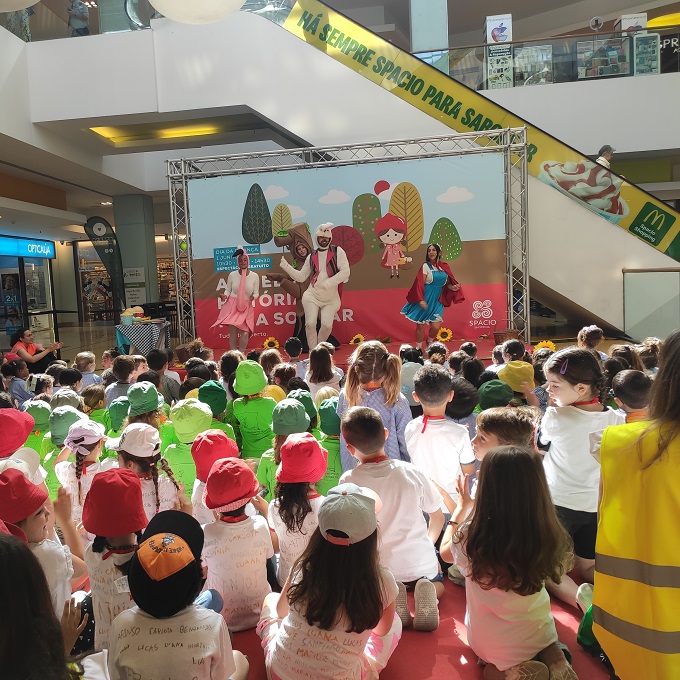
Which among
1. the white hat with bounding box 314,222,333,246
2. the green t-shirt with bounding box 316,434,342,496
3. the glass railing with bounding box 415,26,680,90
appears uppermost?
the glass railing with bounding box 415,26,680,90

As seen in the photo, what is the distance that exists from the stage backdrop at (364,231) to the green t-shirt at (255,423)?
543 centimetres

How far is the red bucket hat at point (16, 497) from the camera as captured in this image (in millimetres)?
1813

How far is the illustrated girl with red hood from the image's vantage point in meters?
8.72

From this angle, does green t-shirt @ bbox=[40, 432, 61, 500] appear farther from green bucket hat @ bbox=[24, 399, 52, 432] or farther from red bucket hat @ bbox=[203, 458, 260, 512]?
red bucket hat @ bbox=[203, 458, 260, 512]

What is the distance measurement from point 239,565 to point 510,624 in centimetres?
95

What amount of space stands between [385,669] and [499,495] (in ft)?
2.60

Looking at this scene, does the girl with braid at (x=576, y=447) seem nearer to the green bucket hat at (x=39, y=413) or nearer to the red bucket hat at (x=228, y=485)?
the red bucket hat at (x=228, y=485)

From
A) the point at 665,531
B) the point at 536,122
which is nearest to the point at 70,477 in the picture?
the point at 665,531

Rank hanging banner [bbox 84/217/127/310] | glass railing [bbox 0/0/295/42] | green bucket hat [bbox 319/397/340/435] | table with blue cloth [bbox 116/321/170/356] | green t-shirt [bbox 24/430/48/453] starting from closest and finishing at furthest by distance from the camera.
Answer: green bucket hat [bbox 319/397/340/435] < green t-shirt [bbox 24/430/48/453] < table with blue cloth [bbox 116/321/170/356] < glass railing [bbox 0/0/295/42] < hanging banner [bbox 84/217/127/310]

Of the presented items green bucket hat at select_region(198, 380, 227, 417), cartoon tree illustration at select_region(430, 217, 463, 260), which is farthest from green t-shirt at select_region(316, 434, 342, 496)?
cartoon tree illustration at select_region(430, 217, 463, 260)

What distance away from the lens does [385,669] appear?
2.06 metres

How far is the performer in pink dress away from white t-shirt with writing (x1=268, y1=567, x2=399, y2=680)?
710 centimetres

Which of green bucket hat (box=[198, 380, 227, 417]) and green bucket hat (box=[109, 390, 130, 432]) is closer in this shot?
green bucket hat (box=[109, 390, 130, 432])

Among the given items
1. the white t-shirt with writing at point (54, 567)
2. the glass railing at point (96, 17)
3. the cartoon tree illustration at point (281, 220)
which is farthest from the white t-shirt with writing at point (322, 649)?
the glass railing at point (96, 17)
